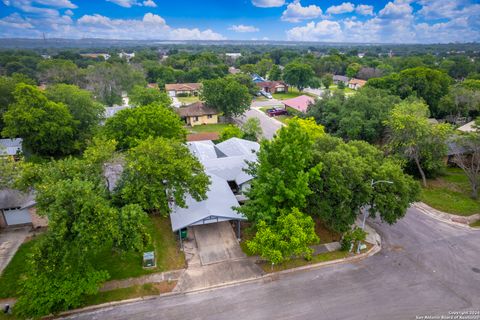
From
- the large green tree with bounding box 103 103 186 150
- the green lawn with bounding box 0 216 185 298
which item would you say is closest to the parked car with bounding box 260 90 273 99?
the large green tree with bounding box 103 103 186 150

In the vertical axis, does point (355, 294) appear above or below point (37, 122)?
below

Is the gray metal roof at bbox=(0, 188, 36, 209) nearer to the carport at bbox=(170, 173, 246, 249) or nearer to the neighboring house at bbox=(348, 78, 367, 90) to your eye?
the carport at bbox=(170, 173, 246, 249)

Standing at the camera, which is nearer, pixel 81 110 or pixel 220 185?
pixel 220 185

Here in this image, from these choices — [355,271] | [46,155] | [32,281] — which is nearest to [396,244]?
[355,271]

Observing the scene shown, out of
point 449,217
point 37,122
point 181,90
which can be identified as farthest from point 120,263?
point 181,90

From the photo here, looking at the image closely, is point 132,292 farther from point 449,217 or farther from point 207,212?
point 449,217

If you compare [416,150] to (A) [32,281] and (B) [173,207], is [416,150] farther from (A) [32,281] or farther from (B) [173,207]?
(A) [32,281]

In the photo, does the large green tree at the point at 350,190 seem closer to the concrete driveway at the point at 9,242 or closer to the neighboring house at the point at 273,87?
the concrete driveway at the point at 9,242
